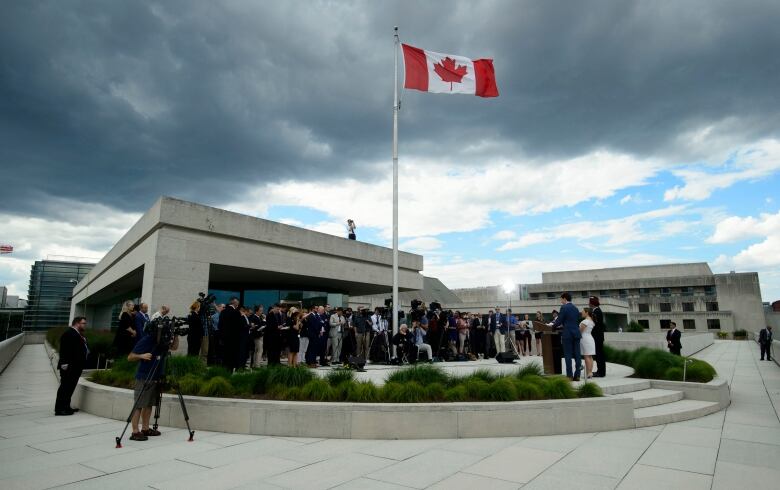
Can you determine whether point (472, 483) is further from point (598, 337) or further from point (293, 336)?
point (293, 336)

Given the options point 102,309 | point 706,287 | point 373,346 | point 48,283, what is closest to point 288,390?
point 373,346

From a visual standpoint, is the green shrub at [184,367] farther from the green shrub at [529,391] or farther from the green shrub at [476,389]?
the green shrub at [529,391]

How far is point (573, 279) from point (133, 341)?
8847 cm

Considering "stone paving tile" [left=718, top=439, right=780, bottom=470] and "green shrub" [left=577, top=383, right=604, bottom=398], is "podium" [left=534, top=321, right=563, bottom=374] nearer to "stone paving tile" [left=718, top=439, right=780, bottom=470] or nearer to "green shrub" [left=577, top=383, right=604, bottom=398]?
"green shrub" [left=577, top=383, right=604, bottom=398]

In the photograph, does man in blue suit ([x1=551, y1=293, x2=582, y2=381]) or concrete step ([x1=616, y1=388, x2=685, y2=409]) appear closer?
concrete step ([x1=616, y1=388, x2=685, y2=409])

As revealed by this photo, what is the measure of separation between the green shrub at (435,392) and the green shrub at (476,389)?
40 centimetres

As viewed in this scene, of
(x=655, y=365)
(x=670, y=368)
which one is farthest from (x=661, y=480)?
(x=655, y=365)

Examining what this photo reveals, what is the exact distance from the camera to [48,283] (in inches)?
3300

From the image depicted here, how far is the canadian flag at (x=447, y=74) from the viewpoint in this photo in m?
15.8

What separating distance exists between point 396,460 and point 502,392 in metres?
2.50

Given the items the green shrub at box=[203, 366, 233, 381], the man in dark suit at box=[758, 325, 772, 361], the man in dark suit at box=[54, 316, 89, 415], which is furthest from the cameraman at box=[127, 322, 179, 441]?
the man in dark suit at box=[758, 325, 772, 361]

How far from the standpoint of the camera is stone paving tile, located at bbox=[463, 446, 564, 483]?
500 cm

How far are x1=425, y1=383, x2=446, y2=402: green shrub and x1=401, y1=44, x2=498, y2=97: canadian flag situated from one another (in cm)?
1118

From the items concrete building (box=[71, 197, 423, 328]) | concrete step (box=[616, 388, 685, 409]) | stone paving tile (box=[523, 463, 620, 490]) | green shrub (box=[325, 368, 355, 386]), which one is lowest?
stone paving tile (box=[523, 463, 620, 490])
